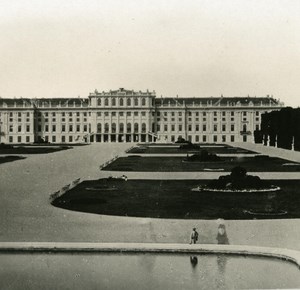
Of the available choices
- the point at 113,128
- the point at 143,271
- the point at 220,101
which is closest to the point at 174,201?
the point at 143,271

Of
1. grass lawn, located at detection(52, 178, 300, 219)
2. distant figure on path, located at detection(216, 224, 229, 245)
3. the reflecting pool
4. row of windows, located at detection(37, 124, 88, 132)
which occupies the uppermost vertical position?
row of windows, located at detection(37, 124, 88, 132)

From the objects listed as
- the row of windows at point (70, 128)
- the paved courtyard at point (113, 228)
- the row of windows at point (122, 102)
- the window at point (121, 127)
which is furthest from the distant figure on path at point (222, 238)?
the row of windows at point (70, 128)

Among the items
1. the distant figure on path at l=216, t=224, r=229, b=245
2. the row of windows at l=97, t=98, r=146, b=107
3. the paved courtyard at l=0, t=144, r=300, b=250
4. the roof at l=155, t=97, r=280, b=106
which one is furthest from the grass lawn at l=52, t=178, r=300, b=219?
the roof at l=155, t=97, r=280, b=106

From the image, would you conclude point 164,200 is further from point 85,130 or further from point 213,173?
point 85,130

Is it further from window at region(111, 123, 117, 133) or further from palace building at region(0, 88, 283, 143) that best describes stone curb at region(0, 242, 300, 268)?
window at region(111, 123, 117, 133)

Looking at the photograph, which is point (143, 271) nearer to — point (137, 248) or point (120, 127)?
point (137, 248)

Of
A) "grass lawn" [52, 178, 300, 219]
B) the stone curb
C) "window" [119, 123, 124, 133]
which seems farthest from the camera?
"window" [119, 123, 124, 133]
